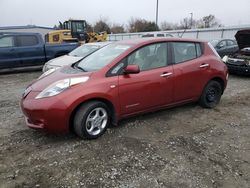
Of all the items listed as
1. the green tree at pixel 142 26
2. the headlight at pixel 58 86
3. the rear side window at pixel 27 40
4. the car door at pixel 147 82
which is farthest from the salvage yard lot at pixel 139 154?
the green tree at pixel 142 26

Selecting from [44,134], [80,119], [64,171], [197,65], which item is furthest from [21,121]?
[197,65]

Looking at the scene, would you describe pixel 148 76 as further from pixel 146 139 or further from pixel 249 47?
pixel 249 47

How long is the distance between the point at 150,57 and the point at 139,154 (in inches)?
75.5

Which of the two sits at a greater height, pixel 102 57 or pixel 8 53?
pixel 102 57

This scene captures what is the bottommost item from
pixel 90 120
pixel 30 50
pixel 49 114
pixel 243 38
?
pixel 90 120

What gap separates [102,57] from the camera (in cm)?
505

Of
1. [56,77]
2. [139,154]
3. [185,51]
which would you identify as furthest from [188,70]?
[56,77]

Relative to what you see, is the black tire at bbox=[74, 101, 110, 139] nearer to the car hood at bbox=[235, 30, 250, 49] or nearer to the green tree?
the car hood at bbox=[235, 30, 250, 49]

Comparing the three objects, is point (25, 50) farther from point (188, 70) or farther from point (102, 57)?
point (188, 70)

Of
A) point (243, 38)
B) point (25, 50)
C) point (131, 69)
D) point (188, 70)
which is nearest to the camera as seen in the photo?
point (131, 69)

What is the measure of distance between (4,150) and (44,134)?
72cm

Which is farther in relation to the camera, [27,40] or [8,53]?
[27,40]

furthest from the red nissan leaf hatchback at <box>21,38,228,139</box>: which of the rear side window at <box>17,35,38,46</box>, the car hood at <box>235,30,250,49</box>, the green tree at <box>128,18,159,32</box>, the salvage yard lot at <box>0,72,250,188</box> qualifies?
the green tree at <box>128,18,159,32</box>

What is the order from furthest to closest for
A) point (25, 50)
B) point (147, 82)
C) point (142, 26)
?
point (142, 26), point (25, 50), point (147, 82)
